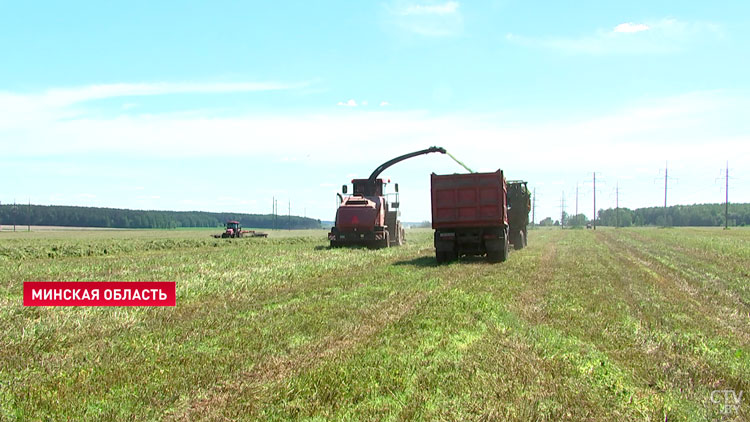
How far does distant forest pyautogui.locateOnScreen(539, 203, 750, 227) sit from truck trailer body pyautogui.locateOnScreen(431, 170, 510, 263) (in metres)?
119

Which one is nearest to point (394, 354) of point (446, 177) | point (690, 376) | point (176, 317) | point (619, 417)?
point (619, 417)

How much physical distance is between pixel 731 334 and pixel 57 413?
877cm

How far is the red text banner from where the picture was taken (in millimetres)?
10875

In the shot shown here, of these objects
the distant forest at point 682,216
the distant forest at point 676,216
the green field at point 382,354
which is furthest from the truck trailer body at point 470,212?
the distant forest at point 682,216

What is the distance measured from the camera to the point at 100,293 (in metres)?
11.8

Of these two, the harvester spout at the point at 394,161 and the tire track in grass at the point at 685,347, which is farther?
the harvester spout at the point at 394,161

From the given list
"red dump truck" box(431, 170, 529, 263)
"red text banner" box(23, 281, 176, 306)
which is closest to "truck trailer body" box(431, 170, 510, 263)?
"red dump truck" box(431, 170, 529, 263)

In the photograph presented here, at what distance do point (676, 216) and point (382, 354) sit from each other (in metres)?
173

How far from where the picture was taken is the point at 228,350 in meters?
7.21

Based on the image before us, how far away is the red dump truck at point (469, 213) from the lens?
20.6 meters

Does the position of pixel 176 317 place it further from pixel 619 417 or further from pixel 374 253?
pixel 374 253

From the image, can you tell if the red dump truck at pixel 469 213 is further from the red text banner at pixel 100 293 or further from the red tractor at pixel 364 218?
the red text banner at pixel 100 293

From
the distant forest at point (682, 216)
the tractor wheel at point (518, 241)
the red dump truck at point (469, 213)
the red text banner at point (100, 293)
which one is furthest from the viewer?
the distant forest at point (682, 216)

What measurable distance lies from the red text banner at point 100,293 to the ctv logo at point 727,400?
8.80m
